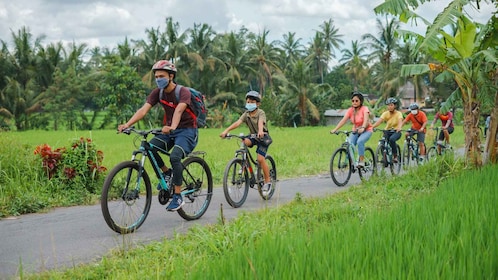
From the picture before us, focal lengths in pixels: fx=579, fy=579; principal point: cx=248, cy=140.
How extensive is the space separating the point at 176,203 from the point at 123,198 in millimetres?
727

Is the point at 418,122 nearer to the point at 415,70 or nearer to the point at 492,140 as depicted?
the point at 415,70

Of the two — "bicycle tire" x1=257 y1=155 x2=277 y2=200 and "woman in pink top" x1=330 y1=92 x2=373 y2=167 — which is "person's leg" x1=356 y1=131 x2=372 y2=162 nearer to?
"woman in pink top" x1=330 y1=92 x2=373 y2=167

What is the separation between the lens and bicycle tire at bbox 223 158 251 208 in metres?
7.68

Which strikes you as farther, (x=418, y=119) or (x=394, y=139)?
(x=418, y=119)

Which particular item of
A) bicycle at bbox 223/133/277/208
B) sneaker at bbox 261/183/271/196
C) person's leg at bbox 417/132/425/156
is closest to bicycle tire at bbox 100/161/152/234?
bicycle at bbox 223/133/277/208

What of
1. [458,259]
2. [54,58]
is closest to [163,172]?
[458,259]

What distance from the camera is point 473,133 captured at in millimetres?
9352

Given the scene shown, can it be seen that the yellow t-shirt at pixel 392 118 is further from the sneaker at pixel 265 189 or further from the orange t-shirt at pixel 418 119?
the sneaker at pixel 265 189

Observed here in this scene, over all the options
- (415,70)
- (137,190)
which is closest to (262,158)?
(137,190)

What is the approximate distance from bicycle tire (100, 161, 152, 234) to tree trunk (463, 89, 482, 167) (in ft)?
18.5

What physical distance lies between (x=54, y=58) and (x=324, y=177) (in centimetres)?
3544

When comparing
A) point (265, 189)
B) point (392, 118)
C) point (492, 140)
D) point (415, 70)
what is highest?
point (415, 70)

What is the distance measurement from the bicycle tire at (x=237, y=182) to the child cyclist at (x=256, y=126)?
1.10ft

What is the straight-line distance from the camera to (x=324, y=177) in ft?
38.5
